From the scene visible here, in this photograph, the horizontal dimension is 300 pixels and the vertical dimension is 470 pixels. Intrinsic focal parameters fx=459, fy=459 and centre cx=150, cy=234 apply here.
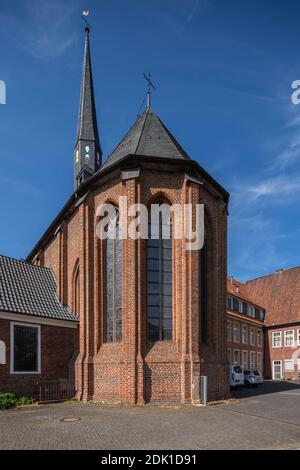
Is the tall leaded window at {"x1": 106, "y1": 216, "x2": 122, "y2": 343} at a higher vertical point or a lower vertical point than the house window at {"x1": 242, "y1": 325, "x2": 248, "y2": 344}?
higher

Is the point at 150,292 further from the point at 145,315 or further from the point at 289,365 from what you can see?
the point at 289,365

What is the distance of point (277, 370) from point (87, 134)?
107 ft

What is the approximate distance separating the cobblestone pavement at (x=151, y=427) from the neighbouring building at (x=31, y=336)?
2520 millimetres

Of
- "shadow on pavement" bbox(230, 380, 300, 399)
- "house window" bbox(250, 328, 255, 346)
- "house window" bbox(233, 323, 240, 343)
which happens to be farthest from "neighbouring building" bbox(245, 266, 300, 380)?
"shadow on pavement" bbox(230, 380, 300, 399)

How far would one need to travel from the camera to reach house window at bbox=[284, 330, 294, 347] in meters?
50.1

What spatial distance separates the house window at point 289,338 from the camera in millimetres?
50109

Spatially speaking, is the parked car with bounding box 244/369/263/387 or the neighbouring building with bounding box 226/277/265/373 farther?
the neighbouring building with bounding box 226/277/265/373

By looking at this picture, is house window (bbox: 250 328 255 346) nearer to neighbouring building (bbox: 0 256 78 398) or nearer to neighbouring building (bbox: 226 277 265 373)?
neighbouring building (bbox: 226 277 265 373)

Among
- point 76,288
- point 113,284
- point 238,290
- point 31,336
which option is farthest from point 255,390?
point 238,290

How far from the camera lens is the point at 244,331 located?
48.5m

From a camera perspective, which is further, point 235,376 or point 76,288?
point 235,376

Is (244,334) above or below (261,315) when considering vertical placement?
below

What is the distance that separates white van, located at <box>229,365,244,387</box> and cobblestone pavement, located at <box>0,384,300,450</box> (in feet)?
39.1

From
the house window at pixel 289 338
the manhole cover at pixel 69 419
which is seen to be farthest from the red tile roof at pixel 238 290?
the manhole cover at pixel 69 419
